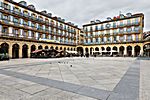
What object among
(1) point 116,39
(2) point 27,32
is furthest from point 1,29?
(1) point 116,39

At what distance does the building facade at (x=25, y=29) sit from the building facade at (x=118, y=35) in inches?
568

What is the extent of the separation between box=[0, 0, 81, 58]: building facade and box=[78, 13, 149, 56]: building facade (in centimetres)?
1443

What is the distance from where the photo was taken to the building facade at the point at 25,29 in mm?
28203

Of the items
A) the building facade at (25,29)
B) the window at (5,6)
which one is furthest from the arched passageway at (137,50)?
the window at (5,6)

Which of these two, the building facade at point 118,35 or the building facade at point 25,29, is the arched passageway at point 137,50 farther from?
the building facade at point 25,29

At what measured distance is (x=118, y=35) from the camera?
4684 cm

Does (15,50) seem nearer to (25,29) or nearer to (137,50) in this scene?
(25,29)

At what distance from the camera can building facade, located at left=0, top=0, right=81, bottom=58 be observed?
92.5 feet

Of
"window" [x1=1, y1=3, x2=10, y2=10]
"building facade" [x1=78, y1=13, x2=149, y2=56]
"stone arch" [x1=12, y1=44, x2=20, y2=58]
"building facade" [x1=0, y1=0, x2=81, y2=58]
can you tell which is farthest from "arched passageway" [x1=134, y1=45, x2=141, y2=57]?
"window" [x1=1, y1=3, x2=10, y2=10]

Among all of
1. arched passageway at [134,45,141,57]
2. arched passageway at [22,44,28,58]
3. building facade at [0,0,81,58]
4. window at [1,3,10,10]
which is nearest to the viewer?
window at [1,3,10,10]

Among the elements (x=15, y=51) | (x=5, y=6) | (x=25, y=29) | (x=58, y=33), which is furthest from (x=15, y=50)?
(x=58, y=33)

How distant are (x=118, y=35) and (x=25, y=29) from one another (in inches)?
1335

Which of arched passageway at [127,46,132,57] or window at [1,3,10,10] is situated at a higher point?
window at [1,3,10,10]

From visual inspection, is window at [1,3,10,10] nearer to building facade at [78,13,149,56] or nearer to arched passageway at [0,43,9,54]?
arched passageway at [0,43,9,54]
